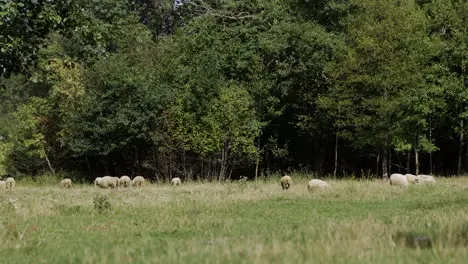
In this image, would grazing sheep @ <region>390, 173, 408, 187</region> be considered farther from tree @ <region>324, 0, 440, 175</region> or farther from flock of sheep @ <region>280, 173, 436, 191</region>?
tree @ <region>324, 0, 440, 175</region>

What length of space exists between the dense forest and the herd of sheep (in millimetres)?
4007

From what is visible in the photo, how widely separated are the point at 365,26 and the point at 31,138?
2423 centimetres

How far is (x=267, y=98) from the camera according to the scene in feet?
100

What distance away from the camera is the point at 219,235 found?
8.23m

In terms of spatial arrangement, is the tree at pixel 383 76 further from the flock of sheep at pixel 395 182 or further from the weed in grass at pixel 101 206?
the weed in grass at pixel 101 206

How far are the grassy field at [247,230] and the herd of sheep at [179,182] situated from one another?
5.63 ft

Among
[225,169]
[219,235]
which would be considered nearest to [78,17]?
[219,235]

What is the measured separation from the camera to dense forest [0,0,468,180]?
25.5 m

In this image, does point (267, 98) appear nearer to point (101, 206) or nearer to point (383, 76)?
point (383, 76)

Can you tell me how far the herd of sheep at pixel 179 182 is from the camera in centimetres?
1800

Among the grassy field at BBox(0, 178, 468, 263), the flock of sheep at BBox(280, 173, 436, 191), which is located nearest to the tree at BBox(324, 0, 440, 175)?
the flock of sheep at BBox(280, 173, 436, 191)

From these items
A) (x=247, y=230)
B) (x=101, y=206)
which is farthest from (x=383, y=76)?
(x=247, y=230)

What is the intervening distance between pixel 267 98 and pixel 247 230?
22.1m

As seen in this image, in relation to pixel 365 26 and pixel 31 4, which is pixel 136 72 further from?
pixel 31 4
